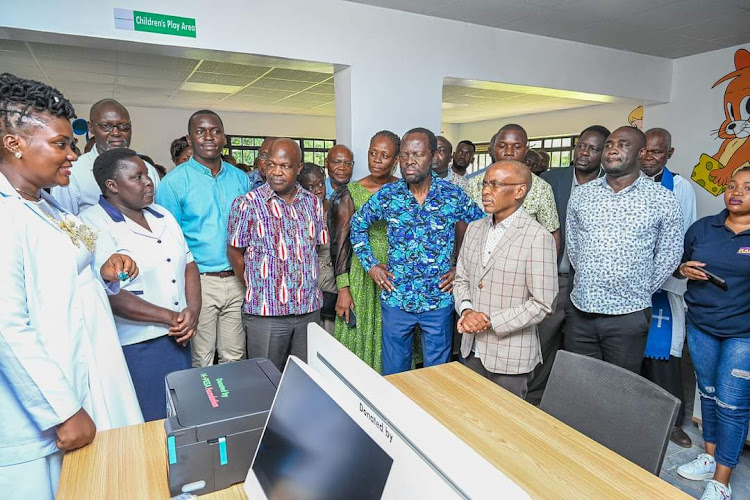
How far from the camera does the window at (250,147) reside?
1159 centimetres

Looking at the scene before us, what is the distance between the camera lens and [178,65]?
6.43 metres

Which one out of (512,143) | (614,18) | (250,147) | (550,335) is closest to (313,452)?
(512,143)

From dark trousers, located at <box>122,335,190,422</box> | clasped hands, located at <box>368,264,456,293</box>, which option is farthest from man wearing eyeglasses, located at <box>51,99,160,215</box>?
clasped hands, located at <box>368,264,456,293</box>

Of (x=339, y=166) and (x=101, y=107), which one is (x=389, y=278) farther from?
(x=101, y=107)

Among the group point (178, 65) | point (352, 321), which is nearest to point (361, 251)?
point (352, 321)

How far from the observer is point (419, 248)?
2555 mm

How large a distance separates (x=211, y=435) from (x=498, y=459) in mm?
751

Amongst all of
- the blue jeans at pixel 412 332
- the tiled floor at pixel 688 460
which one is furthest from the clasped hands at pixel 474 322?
the tiled floor at pixel 688 460

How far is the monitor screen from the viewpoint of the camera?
0.67 m

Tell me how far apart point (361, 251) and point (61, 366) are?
65.7 inches

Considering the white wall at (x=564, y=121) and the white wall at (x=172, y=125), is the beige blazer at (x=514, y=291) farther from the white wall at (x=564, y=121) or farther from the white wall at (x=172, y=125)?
the white wall at (x=172, y=125)

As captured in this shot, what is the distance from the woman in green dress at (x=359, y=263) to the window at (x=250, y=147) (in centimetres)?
859

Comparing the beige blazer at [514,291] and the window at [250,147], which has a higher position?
the window at [250,147]

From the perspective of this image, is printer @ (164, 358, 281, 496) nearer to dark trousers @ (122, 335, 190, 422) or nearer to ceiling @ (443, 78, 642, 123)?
dark trousers @ (122, 335, 190, 422)
